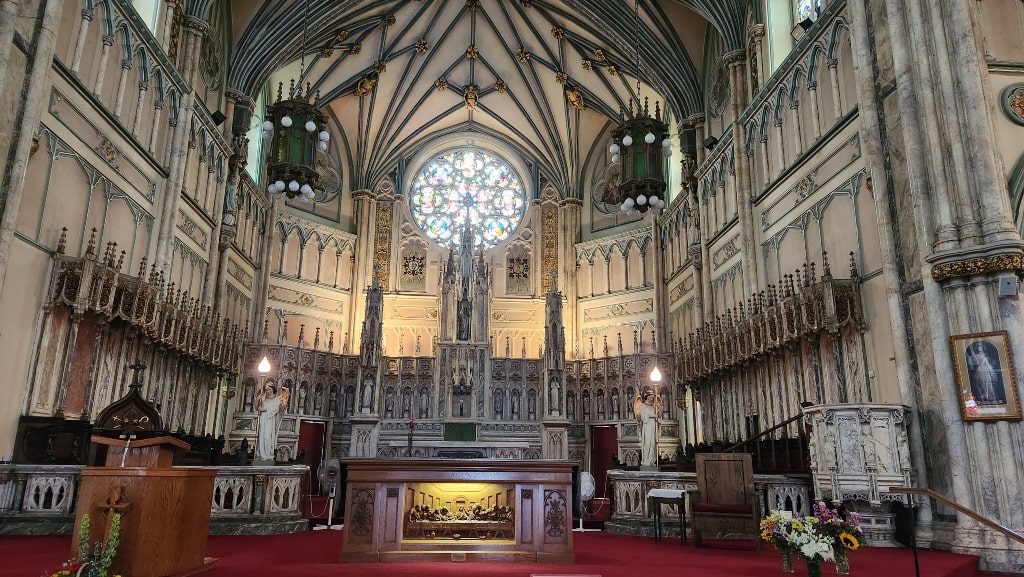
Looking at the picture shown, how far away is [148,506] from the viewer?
18.1ft

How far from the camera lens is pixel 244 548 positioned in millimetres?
8930

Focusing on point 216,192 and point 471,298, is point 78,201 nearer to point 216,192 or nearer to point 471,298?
point 216,192

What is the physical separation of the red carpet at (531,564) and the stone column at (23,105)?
429 cm

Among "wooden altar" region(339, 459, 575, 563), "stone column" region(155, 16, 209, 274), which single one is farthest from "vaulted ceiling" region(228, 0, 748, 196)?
"wooden altar" region(339, 459, 575, 563)

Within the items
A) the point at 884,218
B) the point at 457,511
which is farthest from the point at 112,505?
the point at 884,218

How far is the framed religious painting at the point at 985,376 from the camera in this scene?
8.97m

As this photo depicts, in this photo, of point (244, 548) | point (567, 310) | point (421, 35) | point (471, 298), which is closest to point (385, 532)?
point (244, 548)

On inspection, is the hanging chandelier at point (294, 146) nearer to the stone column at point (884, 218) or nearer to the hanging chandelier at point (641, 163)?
the hanging chandelier at point (641, 163)

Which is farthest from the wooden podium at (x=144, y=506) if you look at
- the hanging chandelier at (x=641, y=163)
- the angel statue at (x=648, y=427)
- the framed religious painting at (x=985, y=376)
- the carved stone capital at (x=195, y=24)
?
the carved stone capital at (x=195, y=24)

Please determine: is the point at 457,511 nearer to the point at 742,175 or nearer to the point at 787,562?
the point at 787,562

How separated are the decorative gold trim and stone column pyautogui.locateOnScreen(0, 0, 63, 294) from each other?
12.8m

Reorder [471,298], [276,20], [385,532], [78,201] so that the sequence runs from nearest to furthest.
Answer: [385,532] → [78,201] → [276,20] → [471,298]

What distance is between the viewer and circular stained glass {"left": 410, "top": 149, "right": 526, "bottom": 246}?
2838 centimetres

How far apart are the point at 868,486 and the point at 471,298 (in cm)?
1684
